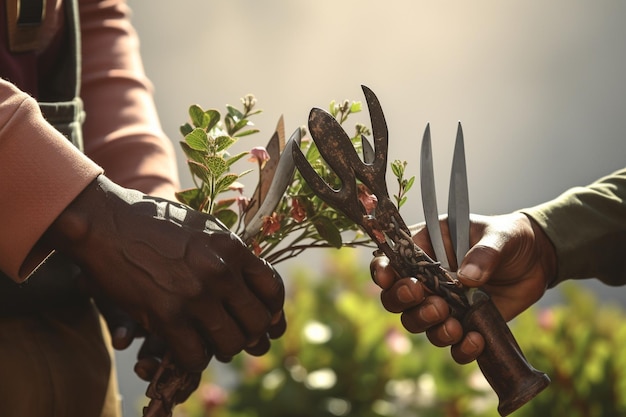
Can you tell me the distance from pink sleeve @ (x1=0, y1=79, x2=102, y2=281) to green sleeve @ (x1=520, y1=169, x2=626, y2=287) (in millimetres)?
733

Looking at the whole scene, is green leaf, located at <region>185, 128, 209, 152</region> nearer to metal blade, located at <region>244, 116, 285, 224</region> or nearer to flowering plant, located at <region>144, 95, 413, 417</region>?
flowering plant, located at <region>144, 95, 413, 417</region>

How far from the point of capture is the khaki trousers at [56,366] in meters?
1.16

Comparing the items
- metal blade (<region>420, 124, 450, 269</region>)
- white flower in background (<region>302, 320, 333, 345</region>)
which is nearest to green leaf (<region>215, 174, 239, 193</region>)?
metal blade (<region>420, 124, 450, 269</region>)

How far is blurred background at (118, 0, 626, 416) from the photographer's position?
11.8 ft

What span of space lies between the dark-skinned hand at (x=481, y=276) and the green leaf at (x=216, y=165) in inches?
8.9

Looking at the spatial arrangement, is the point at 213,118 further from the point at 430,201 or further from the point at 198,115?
the point at 430,201

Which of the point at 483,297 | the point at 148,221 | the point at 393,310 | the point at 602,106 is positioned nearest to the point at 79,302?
the point at 148,221

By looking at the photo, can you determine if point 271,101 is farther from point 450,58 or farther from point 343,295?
point 343,295

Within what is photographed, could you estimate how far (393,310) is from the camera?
1.16 meters

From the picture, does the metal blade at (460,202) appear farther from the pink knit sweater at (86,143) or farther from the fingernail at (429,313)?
the pink knit sweater at (86,143)

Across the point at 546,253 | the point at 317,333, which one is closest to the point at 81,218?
the point at 546,253

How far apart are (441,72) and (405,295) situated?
263 cm

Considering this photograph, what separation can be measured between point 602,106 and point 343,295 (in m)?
1.60

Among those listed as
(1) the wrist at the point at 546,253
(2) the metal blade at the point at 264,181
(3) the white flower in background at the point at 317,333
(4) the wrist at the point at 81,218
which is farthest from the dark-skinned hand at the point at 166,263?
(3) the white flower in background at the point at 317,333
